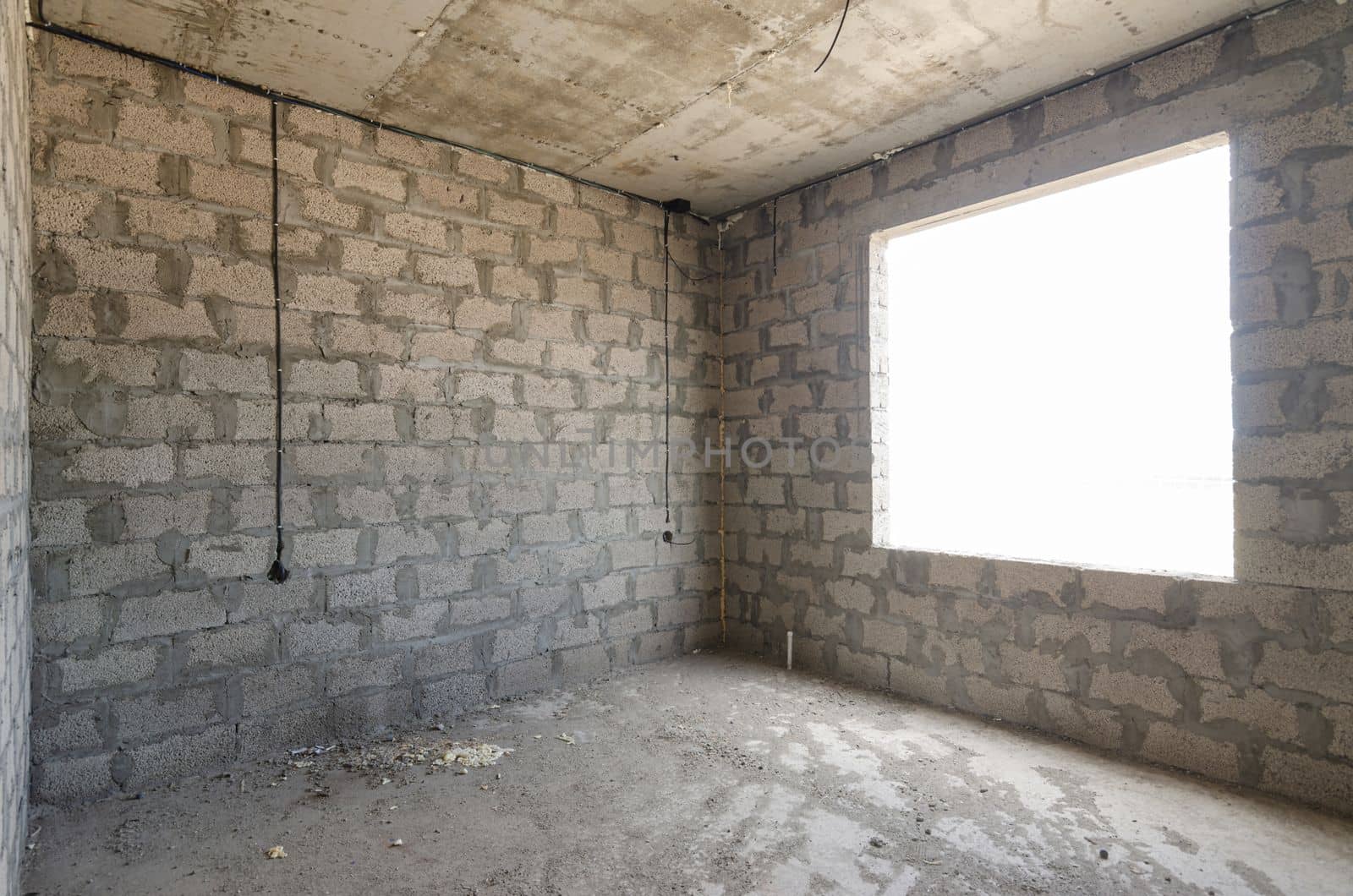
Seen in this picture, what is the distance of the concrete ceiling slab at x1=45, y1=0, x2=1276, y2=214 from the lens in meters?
2.70

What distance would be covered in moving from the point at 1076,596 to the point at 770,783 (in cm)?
151

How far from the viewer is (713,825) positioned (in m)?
2.57

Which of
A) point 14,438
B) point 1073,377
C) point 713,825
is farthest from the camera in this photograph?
point 1073,377

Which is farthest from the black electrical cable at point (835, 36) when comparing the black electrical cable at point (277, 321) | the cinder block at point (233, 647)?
the cinder block at point (233, 647)

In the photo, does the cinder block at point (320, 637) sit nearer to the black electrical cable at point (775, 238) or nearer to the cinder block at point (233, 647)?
the cinder block at point (233, 647)

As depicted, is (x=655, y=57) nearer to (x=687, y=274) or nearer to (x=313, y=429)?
(x=687, y=274)

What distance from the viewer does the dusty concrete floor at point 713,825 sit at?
224 centimetres

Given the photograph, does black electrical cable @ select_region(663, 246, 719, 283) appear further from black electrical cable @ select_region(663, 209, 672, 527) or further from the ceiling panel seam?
the ceiling panel seam

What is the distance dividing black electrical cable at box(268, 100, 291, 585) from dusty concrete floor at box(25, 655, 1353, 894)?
0.77m

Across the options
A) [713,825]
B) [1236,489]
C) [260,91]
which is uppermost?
[260,91]

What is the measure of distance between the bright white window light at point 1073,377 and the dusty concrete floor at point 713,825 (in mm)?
916

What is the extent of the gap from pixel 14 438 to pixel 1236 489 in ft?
12.9

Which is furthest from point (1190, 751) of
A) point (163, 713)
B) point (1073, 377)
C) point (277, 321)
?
point (277, 321)

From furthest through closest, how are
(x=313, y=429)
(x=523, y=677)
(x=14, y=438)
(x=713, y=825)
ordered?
(x=523, y=677), (x=313, y=429), (x=713, y=825), (x=14, y=438)
